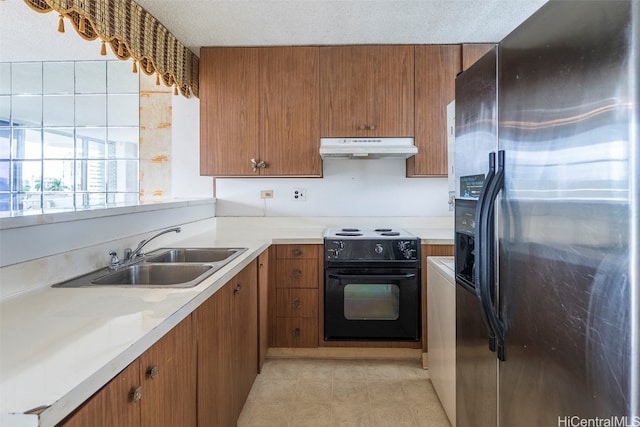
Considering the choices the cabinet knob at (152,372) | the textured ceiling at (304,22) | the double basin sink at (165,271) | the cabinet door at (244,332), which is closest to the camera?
the cabinet knob at (152,372)

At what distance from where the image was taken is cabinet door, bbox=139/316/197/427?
0.91 m

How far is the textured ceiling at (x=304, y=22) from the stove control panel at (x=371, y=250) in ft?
4.71

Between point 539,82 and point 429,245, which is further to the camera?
point 429,245

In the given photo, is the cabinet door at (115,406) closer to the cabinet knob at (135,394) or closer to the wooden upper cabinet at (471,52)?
the cabinet knob at (135,394)

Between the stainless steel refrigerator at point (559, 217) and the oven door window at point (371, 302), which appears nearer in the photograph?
the stainless steel refrigerator at point (559, 217)

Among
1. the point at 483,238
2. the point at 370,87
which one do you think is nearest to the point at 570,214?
the point at 483,238

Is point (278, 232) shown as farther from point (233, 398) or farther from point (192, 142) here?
point (233, 398)

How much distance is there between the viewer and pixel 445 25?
2541 millimetres

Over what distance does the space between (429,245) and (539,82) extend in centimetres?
171

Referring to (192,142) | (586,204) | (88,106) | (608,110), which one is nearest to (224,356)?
(586,204)

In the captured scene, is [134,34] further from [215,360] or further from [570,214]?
[570,214]

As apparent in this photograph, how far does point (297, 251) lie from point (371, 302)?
0.61 meters

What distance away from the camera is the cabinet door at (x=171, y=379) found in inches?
35.9

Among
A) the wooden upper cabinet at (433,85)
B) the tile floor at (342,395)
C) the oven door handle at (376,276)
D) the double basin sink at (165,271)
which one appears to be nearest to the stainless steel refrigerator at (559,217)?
the tile floor at (342,395)
